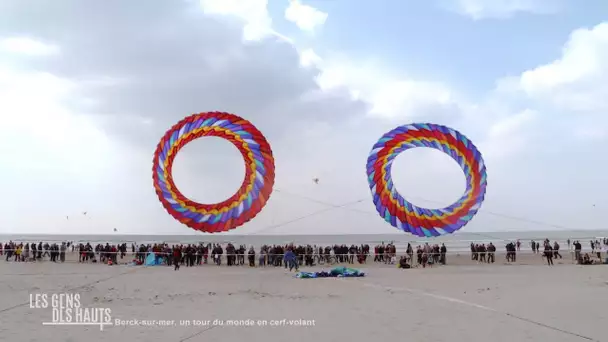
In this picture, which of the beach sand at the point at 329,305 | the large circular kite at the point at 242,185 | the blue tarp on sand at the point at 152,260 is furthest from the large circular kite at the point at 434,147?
the blue tarp on sand at the point at 152,260

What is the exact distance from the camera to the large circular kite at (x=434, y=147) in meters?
13.9

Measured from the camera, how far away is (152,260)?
18.5 meters

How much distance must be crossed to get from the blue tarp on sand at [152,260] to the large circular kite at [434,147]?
9493 mm

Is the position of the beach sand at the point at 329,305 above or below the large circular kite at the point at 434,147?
below

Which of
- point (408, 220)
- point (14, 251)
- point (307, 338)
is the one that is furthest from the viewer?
point (14, 251)

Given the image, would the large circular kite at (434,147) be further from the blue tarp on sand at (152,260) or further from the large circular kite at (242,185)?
the blue tarp on sand at (152,260)

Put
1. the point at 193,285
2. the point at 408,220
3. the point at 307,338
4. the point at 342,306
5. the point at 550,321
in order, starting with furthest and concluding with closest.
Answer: the point at 408,220 < the point at 193,285 < the point at 342,306 < the point at 550,321 < the point at 307,338

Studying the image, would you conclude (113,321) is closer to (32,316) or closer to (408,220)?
(32,316)

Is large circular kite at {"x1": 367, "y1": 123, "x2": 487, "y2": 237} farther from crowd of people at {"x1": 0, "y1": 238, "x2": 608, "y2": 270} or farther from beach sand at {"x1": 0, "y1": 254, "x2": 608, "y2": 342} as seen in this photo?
crowd of people at {"x1": 0, "y1": 238, "x2": 608, "y2": 270}

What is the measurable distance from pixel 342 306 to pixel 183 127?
269 inches

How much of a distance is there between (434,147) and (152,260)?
1150 centimetres

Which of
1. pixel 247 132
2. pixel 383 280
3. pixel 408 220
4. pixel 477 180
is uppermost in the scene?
pixel 247 132

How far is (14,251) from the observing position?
21.0 m

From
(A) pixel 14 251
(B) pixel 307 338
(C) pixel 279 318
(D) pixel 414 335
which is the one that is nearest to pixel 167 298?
(C) pixel 279 318
